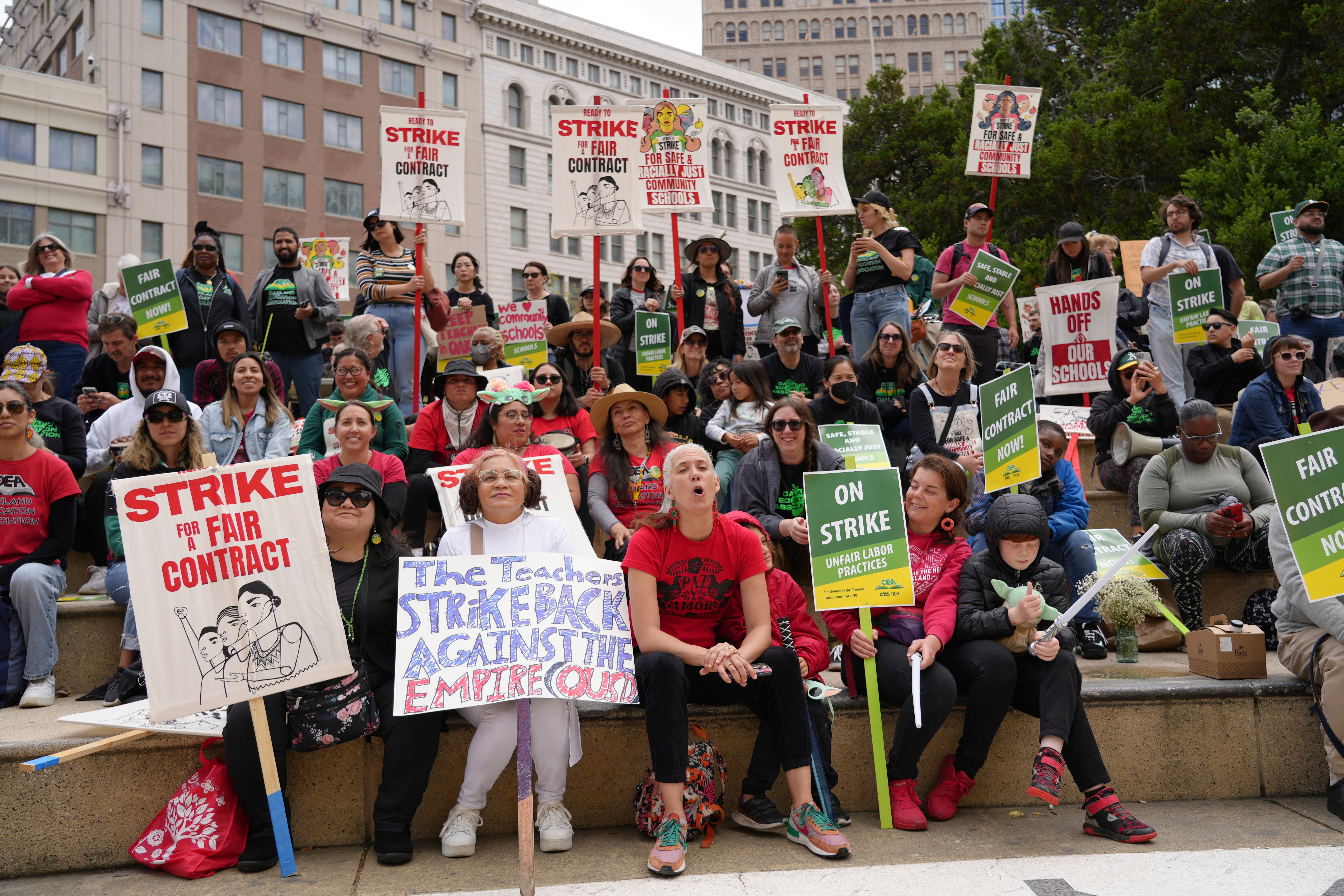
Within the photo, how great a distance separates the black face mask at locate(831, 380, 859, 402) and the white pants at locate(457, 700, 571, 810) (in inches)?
149

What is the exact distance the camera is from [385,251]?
9414mm

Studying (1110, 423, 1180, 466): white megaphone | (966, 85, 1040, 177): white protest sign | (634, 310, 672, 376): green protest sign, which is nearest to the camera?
(1110, 423, 1180, 466): white megaphone

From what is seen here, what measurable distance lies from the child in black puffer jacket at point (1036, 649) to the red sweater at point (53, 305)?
303 inches

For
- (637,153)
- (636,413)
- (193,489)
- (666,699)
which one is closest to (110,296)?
(637,153)

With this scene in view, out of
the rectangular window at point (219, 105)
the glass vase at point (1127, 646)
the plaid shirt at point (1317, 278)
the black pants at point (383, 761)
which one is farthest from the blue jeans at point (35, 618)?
the rectangular window at point (219, 105)

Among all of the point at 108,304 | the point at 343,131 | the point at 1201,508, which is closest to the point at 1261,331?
the point at 1201,508

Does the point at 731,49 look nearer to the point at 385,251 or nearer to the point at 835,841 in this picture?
the point at 385,251

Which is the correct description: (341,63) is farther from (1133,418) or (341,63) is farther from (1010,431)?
(1010,431)

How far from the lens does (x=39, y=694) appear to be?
16.3 ft

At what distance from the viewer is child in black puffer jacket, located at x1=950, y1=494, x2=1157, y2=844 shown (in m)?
4.10

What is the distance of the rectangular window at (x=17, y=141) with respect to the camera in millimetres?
33719

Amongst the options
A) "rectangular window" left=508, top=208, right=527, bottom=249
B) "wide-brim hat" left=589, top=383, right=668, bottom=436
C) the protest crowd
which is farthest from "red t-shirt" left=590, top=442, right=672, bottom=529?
"rectangular window" left=508, top=208, right=527, bottom=249

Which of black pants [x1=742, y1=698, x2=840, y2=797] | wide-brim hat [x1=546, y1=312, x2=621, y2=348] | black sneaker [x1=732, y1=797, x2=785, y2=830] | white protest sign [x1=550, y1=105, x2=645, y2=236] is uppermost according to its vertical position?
white protest sign [x1=550, y1=105, x2=645, y2=236]

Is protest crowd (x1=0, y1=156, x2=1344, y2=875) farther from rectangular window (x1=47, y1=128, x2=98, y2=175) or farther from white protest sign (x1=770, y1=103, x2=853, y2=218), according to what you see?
rectangular window (x1=47, y1=128, x2=98, y2=175)
